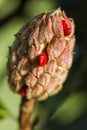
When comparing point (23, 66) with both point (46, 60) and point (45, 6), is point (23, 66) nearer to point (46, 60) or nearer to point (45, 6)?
point (46, 60)

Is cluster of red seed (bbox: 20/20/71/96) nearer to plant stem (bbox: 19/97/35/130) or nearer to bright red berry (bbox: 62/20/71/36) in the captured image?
bright red berry (bbox: 62/20/71/36)

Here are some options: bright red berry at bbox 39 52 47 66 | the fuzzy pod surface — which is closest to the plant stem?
the fuzzy pod surface

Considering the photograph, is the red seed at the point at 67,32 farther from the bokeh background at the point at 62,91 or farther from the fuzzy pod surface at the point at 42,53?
the bokeh background at the point at 62,91

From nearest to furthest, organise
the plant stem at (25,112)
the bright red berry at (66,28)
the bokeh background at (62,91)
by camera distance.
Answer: the bright red berry at (66,28)
the plant stem at (25,112)
the bokeh background at (62,91)

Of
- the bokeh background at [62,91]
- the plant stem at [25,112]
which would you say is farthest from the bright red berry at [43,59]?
the bokeh background at [62,91]

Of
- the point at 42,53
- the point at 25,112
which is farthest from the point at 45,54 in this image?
the point at 25,112

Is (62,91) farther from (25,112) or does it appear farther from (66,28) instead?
(66,28)
